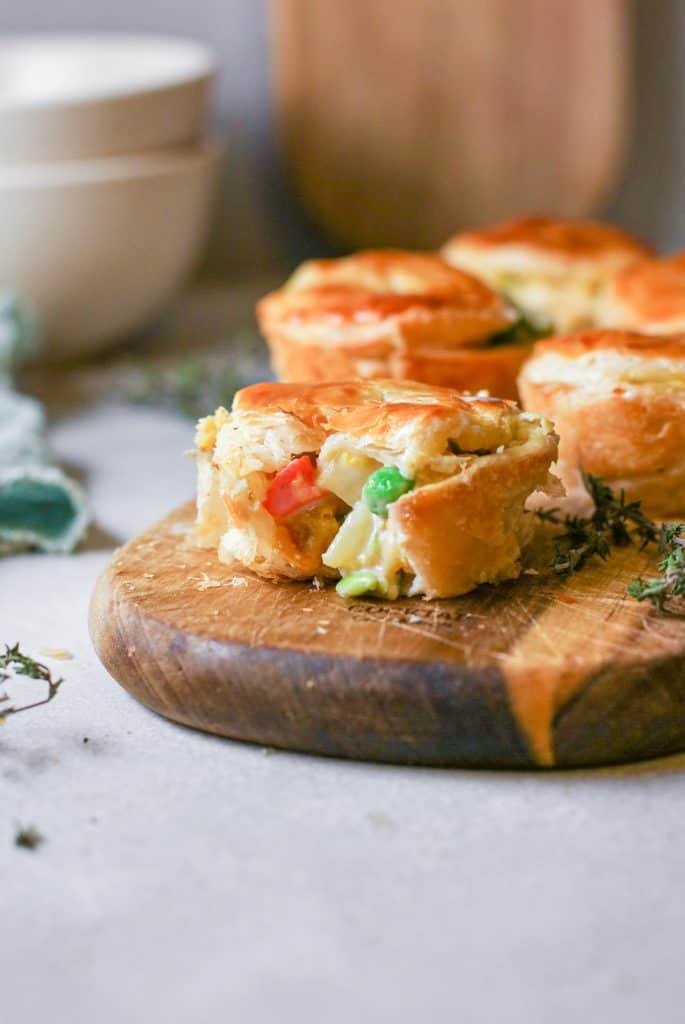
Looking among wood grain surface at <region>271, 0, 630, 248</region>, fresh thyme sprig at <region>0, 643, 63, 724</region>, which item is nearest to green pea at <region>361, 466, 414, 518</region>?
fresh thyme sprig at <region>0, 643, 63, 724</region>

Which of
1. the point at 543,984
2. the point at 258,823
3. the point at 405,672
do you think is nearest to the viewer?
the point at 543,984

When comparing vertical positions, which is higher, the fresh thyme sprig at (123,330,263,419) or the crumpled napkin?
the crumpled napkin

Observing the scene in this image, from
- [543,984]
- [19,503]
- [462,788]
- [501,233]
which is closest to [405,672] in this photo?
[462,788]

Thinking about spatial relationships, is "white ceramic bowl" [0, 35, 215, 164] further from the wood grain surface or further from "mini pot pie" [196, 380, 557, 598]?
"mini pot pie" [196, 380, 557, 598]

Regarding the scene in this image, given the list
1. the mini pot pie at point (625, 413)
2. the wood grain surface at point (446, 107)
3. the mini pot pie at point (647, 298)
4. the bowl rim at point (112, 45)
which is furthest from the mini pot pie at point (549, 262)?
the wood grain surface at point (446, 107)

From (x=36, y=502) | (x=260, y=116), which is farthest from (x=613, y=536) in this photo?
(x=260, y=116)

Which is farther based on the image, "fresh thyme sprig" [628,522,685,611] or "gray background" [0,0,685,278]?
"gray background" [0,0,685,278]

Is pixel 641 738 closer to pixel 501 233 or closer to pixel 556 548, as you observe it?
pixel 556 548

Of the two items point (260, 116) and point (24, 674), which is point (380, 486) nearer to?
point (24, 674)
